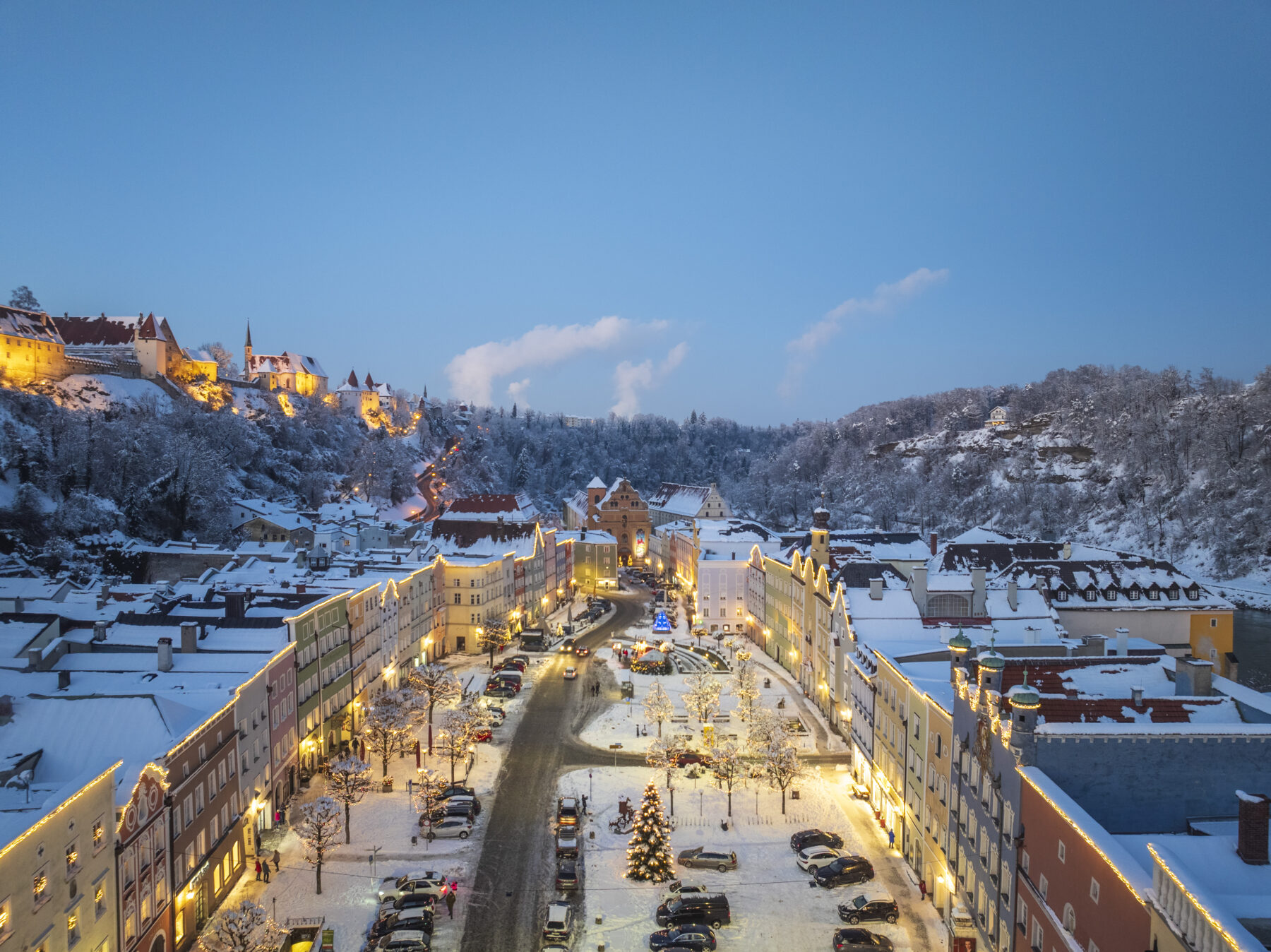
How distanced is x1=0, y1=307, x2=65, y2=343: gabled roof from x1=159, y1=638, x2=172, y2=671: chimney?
278ft

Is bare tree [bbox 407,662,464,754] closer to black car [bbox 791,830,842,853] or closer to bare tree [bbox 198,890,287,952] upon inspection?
bare tree [bbox 198,890,287,952]

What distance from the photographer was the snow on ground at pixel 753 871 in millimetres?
25141

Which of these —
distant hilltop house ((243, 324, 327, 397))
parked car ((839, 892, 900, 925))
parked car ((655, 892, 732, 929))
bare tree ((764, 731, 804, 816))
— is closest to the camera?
parked car ((655, 892, 732, 929))

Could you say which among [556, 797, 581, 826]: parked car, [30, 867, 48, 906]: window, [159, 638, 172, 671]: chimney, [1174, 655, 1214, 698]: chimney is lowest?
[556, 797, 581, 826]: parked car

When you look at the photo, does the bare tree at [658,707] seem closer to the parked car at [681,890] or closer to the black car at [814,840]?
the black car at [814,840]

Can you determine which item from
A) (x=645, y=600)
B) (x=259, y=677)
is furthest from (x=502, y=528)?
(x=259, y=677)

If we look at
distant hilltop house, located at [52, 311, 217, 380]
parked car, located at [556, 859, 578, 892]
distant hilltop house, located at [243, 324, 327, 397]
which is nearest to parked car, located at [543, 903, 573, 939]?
parked car, located at [556, 859, 578, 892]

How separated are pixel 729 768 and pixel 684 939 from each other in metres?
10.5

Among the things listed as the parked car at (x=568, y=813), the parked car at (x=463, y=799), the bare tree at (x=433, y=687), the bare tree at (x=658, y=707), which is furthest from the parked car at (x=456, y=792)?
the bare tree at (x=658, y=707)

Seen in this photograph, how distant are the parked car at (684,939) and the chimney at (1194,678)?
15.5 metres

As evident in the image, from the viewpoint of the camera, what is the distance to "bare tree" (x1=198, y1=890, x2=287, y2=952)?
71.3 feet

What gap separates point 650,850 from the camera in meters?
28.5

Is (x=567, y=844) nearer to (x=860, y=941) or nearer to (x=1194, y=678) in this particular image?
(x=860, y=941)

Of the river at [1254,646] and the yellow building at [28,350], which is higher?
the yellow building at [28,350]
